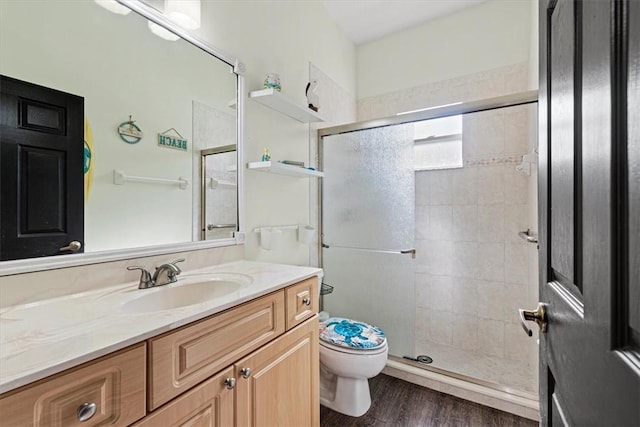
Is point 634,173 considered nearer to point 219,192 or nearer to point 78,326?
point 78,326

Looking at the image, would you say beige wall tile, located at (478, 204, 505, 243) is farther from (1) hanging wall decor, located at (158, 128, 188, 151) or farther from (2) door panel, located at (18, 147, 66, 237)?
(2) door panel, located at (18, 147, 66, 237)

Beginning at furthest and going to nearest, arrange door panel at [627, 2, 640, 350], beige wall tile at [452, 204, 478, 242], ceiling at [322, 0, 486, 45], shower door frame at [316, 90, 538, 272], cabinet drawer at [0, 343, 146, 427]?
beige wall tile at [452, 204, 478, 242] → ceiling at [322, 0, 486, 45] → shower door frame at [316, 90, 538, 272] → cabinet drawer at [0, 343, 146, 427] → door panel at [627, 2, 640, 350]

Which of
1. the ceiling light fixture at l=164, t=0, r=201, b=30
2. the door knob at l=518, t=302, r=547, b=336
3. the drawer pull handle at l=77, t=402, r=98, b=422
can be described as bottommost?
the drawer pull handle at l=77, t=402, r=98, b=422

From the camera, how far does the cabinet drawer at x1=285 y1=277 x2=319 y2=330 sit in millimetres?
1179

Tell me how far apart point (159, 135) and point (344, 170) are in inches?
54.7

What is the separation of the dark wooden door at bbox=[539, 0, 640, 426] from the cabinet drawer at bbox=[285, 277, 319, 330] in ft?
2.69

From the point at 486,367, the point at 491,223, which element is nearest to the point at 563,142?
the point at 491,223

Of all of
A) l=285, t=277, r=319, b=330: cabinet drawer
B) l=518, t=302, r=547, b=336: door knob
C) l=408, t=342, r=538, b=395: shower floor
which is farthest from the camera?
l=408, t=342, r=538, b=395: shower floor

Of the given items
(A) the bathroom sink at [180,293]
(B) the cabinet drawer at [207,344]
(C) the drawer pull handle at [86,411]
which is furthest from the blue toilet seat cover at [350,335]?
(C) the drawer pull handle at [86,411]

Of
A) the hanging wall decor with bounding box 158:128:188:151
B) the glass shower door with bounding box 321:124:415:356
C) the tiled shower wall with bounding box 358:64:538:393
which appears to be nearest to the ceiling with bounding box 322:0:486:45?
the tiled shower wall with bounding box 358:64:538:393

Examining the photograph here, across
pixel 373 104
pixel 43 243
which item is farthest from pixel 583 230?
pixel 373 104

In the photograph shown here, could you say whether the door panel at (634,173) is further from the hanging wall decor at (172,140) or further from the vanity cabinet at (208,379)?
the hanging wall decor at (172,140)

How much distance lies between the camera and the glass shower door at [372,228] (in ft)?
7.00

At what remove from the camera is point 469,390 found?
5.94ft
